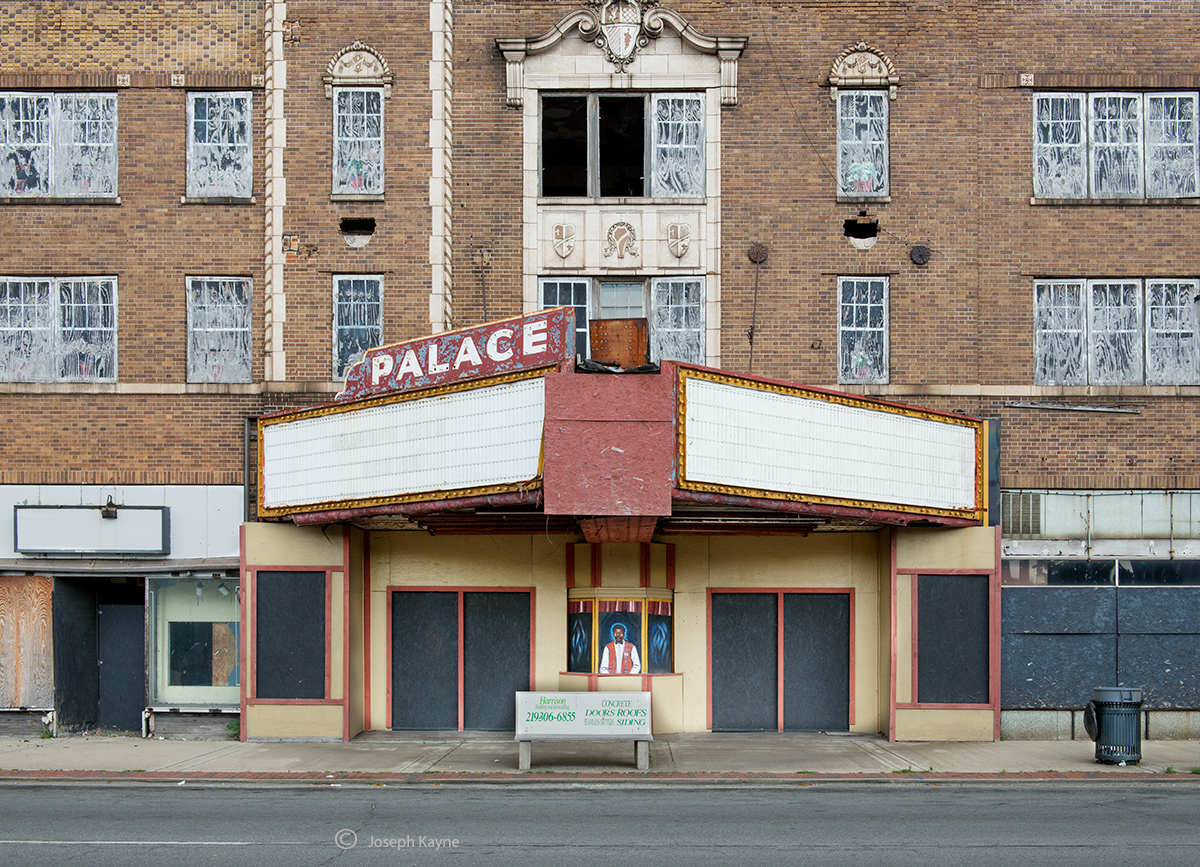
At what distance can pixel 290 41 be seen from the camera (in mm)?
18625

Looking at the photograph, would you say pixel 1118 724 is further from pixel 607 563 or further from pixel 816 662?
pixel 607 563

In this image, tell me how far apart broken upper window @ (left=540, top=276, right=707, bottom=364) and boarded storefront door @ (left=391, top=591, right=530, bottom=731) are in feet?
15.4

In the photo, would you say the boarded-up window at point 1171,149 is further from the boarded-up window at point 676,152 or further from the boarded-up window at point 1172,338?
the boarded-up window at point 676,152

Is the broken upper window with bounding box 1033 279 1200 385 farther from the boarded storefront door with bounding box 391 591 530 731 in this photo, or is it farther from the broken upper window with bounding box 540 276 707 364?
the boarded storefront door with bounding box 391 591 530 731

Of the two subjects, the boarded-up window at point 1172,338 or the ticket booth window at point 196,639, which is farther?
the boarded-up window at point 1172,338

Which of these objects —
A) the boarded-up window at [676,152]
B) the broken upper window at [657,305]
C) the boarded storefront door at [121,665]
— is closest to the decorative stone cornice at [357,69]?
the broken upper window at [657,305]

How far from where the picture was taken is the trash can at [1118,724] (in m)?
15.2

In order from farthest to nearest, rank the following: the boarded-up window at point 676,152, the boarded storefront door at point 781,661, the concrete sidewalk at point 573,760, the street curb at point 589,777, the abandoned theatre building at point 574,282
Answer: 1. the boarded-up window at point 676,152
2. the boarded storefront door at point 781,661
3. the abandoned theatre building at point 574,282
4. the concrete sidewalk at point 573,760
5. the street curb at point 589,777

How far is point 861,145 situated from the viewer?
18.7 meters

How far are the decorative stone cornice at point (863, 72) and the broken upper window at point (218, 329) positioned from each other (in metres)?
10.2

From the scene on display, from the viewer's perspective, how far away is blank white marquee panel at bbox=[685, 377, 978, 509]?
47.1 feet

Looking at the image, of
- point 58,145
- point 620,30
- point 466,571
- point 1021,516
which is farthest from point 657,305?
point 58,145

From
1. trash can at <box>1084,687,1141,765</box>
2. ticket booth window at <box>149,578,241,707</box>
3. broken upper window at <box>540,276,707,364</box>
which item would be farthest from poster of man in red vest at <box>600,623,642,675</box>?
trash can at <box>1084,687,1141,765</box>

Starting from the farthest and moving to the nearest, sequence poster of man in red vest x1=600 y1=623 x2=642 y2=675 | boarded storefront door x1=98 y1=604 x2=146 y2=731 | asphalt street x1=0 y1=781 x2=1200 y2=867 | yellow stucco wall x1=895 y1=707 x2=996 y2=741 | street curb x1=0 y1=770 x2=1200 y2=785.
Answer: boarded storefront door x1=98 y1=604 x2=146 y2=731 < poster of man in red vest x1=600 y1=623 x2=642 y2=675 < yellow stucco wall x1=895 y1=707 x2=996 y2=741 < street curb x1=0 y1=770 x2=1200 y2=785 < asphalt street x1=0 y1=781 x2=1200 y2=867
